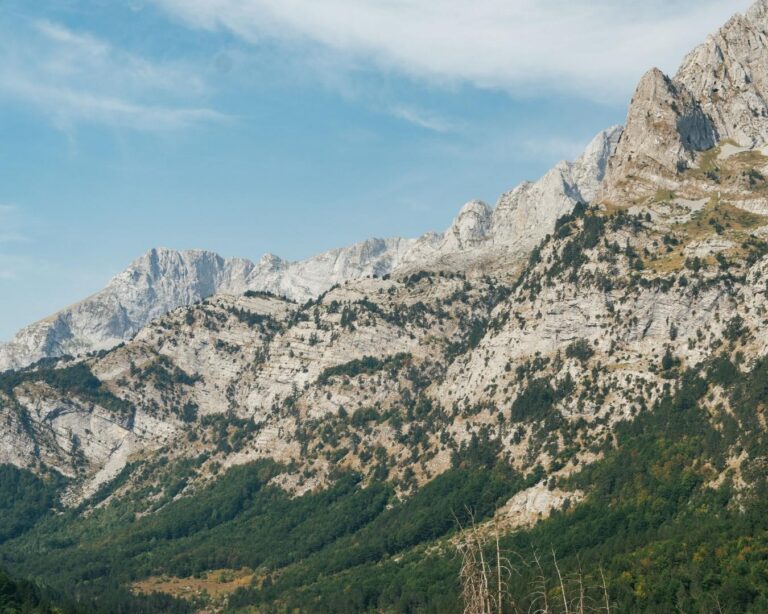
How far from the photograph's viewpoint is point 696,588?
18238 centimetres

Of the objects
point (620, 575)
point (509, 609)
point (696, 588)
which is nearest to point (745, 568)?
point (696, 588)

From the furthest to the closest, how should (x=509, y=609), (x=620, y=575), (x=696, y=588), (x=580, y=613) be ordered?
(x=620, y=575), (x=696, y=588), (x=509, y=609), (x=580, y=613)

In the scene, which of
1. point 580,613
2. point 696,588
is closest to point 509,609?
point 580,613

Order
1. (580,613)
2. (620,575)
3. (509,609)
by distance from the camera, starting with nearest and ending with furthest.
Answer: (580,613) → (509,609) → (620,575)

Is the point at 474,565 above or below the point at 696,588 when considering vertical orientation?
above

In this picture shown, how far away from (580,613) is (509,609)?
7289 millimetres

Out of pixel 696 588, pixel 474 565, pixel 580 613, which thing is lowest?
pixel 696 588

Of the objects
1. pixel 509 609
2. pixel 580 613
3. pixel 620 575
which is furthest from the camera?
pixel 620 575

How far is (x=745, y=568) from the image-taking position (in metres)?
185

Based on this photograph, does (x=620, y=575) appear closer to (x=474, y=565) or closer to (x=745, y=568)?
(x=745, y=568)

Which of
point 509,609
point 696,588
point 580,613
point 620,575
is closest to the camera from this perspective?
point 580,613

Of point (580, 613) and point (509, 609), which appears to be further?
point (509, 609)

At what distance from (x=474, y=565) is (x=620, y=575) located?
6433 inches

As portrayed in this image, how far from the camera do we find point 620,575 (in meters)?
197
